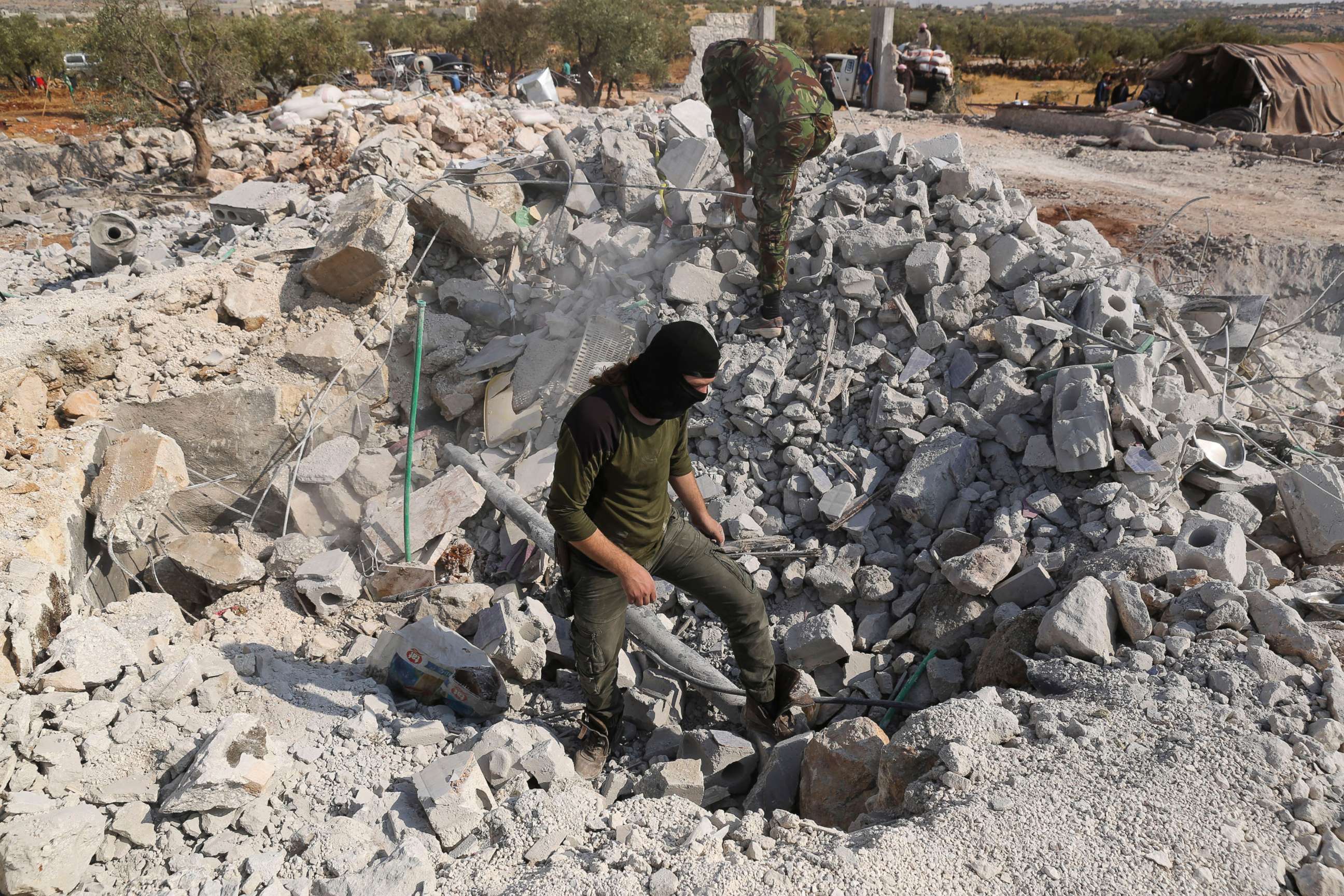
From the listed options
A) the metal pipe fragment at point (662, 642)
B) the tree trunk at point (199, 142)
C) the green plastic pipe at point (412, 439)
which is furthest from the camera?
the tree trunk at point (199, 142)

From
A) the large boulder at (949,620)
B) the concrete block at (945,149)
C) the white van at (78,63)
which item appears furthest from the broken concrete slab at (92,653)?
the white van at (78,63)

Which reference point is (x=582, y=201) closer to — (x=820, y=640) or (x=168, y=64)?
(x=820, y=640)

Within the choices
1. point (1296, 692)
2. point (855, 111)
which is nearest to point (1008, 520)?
point (1296, 692)

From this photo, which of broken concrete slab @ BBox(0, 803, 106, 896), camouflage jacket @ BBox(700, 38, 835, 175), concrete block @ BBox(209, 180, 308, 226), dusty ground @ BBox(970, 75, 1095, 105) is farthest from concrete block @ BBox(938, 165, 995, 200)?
dusty ground @ BBox(970, 75, 1095, 105)

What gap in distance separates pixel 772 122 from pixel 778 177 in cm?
31

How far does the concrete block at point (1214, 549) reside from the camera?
309 centimetres

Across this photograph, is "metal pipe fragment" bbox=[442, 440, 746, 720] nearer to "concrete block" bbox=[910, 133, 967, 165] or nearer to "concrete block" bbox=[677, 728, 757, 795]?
"concrete block" bbox=[677, 728, 757, 795]

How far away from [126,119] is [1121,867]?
14974 millimetres

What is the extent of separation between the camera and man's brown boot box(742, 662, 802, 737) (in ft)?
10.5

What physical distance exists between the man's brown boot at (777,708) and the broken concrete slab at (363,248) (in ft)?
13.3

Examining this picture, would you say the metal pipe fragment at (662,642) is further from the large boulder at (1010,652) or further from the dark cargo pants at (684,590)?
the large boulder at (1010,652)

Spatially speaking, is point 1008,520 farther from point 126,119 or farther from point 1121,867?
point 126,119

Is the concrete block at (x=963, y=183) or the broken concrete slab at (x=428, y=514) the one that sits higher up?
the concrete block at (x=963, y=183)

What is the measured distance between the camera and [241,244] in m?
6.21
